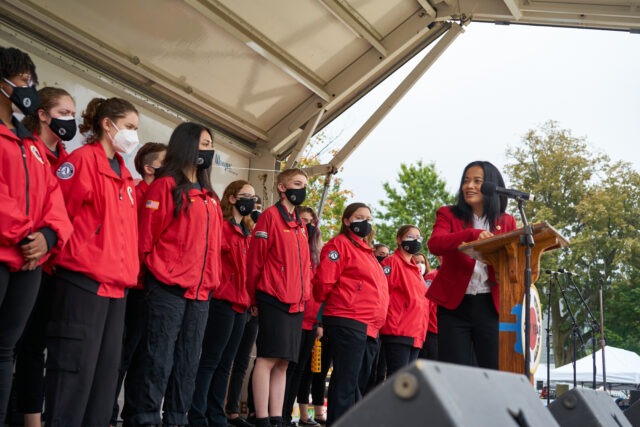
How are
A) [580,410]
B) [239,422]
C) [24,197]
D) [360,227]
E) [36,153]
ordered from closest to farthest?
[580,410] → [24,197] → [36,153] → [239,422] → [360,227]

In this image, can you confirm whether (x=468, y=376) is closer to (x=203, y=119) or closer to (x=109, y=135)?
(x=109, y=135)

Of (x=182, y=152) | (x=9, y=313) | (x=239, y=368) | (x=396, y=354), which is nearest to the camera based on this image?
(x=9, y=313)

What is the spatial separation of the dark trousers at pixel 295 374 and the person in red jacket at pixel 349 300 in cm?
82

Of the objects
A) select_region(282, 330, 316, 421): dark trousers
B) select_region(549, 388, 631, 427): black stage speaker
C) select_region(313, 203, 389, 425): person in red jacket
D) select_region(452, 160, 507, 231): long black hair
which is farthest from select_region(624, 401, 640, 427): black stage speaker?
select_region(282, 330, 316, 421): dark trousers

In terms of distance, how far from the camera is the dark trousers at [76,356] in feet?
10.6

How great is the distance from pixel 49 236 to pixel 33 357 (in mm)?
1155

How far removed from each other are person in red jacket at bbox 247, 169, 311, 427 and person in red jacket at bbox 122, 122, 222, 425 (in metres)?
0.93

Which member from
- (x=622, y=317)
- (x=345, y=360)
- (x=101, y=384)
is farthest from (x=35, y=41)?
(x=622, y=317)

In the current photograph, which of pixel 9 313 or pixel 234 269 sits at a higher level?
pixel 234 269

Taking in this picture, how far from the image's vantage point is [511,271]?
3447 mm

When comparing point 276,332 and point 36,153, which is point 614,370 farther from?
point 36,153

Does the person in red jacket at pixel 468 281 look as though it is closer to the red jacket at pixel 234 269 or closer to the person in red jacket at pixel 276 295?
the person in red jacket at pixel 276 295

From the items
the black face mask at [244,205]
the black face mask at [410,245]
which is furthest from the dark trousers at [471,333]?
the black face mask at [410,245]

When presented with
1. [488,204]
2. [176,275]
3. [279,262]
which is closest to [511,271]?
[488,204]
